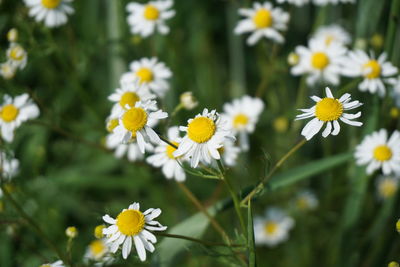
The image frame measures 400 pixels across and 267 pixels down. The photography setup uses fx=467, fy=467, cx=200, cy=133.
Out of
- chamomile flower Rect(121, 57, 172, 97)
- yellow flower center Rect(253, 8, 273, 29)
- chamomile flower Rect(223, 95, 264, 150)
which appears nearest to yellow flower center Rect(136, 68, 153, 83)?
chamomile flower Rect(121, 57, 172, 97)

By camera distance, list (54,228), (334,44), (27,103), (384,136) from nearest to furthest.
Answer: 1. (384,136)
2. (27,103)
3. (334,44)
4. (54,228)

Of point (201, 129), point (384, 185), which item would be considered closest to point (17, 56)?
point (201, 129)

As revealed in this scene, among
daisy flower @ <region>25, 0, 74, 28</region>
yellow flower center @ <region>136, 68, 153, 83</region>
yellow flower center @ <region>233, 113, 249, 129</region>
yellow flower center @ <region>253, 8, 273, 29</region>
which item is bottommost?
yellow flower center @ <region>233, 113, 249, 129</region>

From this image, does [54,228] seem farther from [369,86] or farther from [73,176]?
[369,86]

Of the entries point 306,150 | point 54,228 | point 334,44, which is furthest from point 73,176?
point 334,44

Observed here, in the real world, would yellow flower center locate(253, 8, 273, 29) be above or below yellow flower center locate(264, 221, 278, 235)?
above

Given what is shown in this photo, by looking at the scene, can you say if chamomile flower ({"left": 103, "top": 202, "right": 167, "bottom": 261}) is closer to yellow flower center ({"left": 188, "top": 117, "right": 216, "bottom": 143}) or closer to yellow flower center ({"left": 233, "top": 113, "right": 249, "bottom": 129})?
yellow flower center ({"left": 188, "top": 117, "right": 216, "bottom": 143})

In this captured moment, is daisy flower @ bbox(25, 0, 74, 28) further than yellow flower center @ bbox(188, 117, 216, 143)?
Yes
